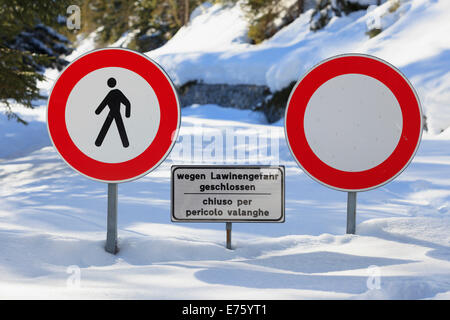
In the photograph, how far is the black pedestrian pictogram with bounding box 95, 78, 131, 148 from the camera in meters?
2.51

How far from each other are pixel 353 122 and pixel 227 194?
0.72 metres

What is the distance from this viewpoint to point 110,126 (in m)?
2.52

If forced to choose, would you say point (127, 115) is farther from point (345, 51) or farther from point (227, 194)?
point (345, 51)

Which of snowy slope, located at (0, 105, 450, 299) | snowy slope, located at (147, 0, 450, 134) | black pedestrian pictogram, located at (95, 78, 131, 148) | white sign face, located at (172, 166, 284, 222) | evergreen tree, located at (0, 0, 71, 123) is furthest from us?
snowy slope, located at (147, 0, 450, 134)

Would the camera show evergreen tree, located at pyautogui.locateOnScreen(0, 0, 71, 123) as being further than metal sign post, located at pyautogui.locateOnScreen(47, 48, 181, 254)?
Yes

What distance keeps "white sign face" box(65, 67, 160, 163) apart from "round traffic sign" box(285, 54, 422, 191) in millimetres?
712

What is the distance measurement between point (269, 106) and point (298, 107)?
13.5 meters

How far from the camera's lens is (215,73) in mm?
19469

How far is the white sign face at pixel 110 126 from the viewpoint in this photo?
99.4 inches

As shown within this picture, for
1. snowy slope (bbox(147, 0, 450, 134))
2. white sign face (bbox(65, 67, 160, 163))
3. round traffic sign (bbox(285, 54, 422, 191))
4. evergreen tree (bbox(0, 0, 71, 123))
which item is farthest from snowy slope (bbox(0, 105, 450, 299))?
snowy slope (bbox(147, 0, 450, 134))

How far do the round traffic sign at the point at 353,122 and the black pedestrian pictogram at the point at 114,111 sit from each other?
80 centimetres

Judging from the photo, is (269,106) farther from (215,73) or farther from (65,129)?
(65,129)

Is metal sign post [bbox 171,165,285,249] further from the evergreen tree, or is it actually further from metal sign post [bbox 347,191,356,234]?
the evergreen tree
